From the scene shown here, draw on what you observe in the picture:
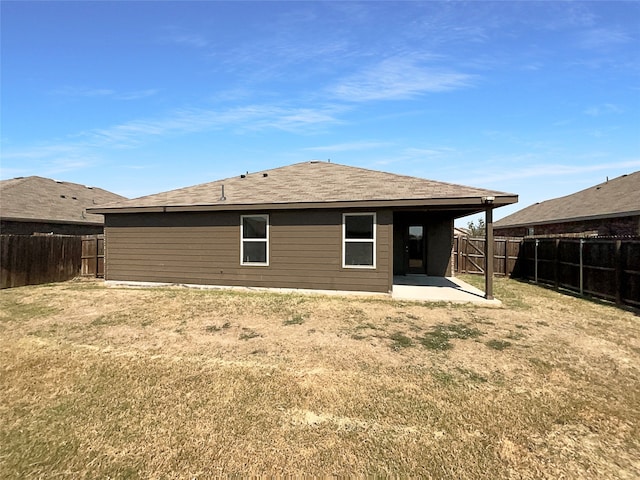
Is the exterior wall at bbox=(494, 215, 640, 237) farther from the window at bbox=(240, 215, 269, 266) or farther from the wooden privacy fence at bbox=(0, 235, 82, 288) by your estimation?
the wooden privacy fence at bbox=(0, 235, 82, 288)

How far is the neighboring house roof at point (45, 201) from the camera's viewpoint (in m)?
17.0

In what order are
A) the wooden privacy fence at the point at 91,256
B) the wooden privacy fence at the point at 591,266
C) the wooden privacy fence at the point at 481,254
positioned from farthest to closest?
the wooden privacy fence at the point at 481,254
the wooden privacy fence at the point at 91,256
the wooden privacy fence at the point at 591,266

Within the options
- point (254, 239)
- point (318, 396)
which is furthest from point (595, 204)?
point (318, 396)

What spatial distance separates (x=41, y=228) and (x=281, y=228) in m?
15.4

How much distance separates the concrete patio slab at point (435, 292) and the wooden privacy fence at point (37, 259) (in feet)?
43.6

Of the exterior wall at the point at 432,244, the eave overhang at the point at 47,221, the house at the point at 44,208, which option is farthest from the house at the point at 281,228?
the house at the point at 44,208

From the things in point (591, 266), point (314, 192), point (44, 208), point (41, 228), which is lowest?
point (591, 266)

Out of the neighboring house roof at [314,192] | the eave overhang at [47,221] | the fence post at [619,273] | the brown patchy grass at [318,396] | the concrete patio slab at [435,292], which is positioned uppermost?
the neighboring house roof at [314,192]

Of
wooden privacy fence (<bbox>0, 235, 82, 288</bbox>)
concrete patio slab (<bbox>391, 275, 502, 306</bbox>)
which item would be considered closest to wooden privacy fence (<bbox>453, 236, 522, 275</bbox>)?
concrete patio slab (<bbox>391, 275, 502, 306</bbox>)

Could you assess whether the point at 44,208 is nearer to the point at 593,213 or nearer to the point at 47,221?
the point at 47,221

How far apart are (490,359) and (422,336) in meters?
1.30

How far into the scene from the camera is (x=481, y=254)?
15609 millimetres

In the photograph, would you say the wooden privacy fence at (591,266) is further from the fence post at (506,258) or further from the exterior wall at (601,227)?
the exterior wall at (601,227)

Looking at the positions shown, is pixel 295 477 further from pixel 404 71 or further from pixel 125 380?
pixel 404 71
